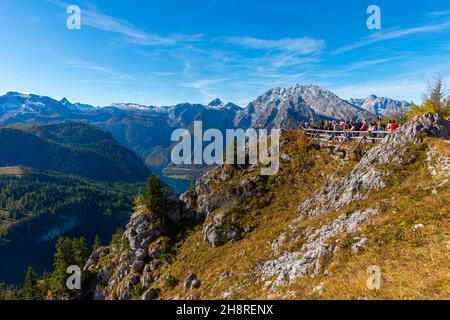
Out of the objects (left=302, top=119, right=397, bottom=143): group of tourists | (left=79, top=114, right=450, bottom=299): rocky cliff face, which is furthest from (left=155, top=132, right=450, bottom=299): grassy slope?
(left=302, top=119, right=397, bottom=143): group of tourists

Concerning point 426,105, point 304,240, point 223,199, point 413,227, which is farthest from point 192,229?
point 426,105

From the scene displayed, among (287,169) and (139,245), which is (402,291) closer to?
(287,169)

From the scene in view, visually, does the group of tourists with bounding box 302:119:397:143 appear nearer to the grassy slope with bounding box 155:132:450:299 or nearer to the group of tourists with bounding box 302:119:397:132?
the group of tourists with bounding box 302:119:397:132

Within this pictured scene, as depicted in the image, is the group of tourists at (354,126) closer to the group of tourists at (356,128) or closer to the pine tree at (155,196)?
the group of tourists at (356,128)

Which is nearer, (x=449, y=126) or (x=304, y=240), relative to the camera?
(x=304, y=240)

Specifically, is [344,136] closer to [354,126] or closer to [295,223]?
[354,126]

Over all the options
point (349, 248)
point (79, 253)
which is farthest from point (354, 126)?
point (79, 253)
